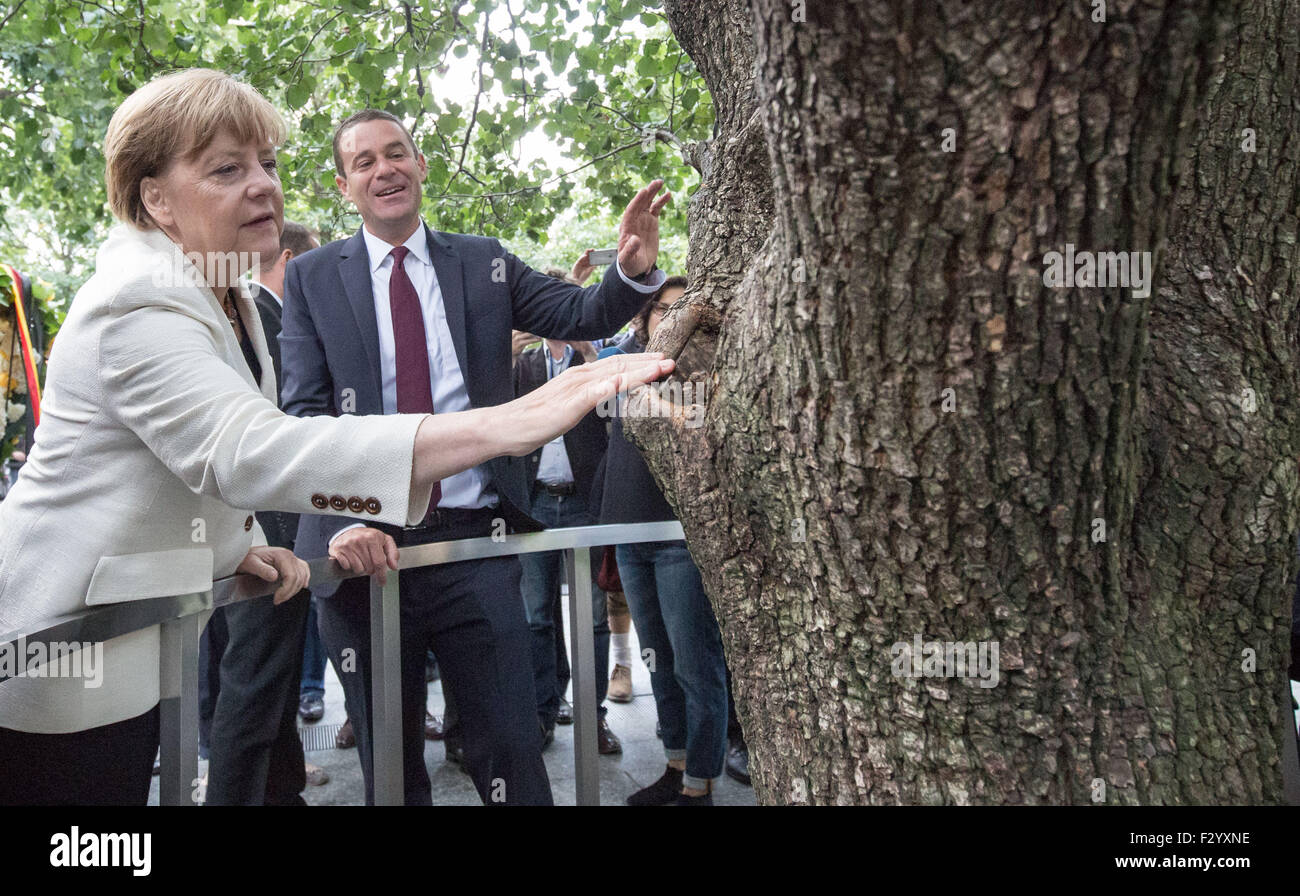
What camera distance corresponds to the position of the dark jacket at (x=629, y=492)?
170 inches

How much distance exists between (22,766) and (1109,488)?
1870 millimetres

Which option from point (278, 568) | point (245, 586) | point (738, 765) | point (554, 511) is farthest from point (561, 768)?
point (245, 586)

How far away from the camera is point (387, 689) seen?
108 inches

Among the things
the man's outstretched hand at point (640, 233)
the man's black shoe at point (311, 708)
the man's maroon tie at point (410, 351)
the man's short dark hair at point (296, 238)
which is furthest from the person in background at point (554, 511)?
the man's outstretched hand at point (640, 233)

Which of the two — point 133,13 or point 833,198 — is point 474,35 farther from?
point 833,198

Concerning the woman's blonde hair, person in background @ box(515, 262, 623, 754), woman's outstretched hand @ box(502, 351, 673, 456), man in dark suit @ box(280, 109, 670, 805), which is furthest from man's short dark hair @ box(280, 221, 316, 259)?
woman's outstretched hand @ box(502, 351, 673, 456)

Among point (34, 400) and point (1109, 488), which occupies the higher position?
point (34, 400)

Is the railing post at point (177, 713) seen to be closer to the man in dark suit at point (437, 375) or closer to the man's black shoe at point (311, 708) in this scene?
the man in dark suit at point (437, 375)

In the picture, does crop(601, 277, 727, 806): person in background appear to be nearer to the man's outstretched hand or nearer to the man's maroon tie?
the man's outstretched hand

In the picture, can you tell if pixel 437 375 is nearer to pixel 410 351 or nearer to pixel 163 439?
pixel 410 351

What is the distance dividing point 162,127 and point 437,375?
126 cm

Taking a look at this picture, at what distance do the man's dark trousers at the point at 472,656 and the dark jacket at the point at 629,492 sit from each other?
4.36ft
